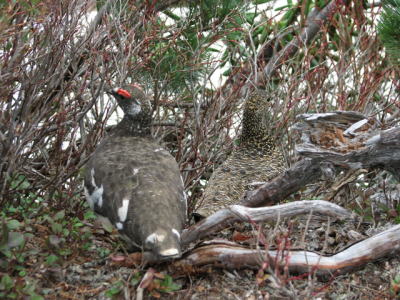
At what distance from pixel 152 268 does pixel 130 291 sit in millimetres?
247

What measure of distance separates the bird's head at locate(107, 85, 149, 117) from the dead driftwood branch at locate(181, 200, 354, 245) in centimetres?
125

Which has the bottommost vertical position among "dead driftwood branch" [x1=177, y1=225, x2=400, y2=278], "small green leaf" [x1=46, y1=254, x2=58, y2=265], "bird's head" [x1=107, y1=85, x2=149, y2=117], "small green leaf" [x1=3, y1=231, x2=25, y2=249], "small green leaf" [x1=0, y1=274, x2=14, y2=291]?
"dead driftwood branch" [x1=177, y1=225, x2=400, y2=278]

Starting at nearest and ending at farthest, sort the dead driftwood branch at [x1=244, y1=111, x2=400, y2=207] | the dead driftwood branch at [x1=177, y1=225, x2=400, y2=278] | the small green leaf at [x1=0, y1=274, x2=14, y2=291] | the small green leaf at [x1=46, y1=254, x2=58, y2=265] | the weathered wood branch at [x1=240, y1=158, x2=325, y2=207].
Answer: the small green leaf at [x1=0, y1=274, x2=14, y2=291] → the small green leaf at [x1=46, y1=254, x2=58, y2=265] → the dead driftwood branch at [x1=177, y1=225, x2=400, y2=278] → the dead driftwood branch at [x1=244, y1=111, x2=400, y2=207] → the weathered wood branch at [x1=240, y1=158, x2=325, y2=207]

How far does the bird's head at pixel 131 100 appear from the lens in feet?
18.6

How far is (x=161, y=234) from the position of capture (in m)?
4.43

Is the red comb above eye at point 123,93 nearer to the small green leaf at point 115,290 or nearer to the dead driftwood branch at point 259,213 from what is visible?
the dead driftwood branch at point 259,213

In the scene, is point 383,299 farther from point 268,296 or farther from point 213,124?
point 213,124

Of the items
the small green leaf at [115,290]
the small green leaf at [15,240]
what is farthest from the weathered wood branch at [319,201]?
the small green leaf at [15,240]

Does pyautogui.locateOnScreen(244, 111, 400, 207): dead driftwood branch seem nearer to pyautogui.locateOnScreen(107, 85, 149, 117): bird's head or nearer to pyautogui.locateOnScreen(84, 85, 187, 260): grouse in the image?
pyautogui.locateOnScreen(84, 85, 187, 260): grouse

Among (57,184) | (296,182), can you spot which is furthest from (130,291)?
(296,182)

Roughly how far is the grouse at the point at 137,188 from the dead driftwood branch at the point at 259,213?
307 mm

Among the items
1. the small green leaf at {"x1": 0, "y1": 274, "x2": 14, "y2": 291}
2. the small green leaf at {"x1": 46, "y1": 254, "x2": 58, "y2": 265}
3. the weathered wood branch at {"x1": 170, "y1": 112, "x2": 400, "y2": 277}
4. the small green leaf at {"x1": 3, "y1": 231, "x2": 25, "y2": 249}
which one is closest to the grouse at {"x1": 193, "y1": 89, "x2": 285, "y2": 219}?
the weathered wood branch at {"x1": 170, "y1": 112, "x2": 400, "y2": 277}

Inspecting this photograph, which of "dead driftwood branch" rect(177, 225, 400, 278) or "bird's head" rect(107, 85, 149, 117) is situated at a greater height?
"bird's head" rect(107, 85, 149, 117)

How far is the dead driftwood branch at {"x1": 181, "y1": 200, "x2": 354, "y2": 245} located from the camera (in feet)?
16.1
